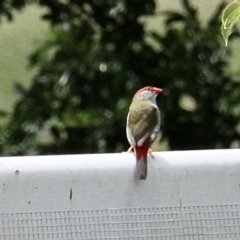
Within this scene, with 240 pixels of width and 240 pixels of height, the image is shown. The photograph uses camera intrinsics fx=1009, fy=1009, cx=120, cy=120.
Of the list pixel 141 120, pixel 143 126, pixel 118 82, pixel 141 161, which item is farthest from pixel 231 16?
pixel 118 82

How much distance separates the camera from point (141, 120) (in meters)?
6.42

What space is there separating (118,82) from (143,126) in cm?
193

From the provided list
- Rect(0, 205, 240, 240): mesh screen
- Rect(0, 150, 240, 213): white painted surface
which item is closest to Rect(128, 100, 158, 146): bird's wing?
Rect(0, 150, 240, 213): white painted surface

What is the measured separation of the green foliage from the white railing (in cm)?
270

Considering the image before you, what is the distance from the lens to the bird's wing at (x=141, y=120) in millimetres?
6062

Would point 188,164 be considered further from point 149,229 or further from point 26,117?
point 26,117

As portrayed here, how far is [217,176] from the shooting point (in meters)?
5.44

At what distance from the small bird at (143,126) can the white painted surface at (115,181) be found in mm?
69

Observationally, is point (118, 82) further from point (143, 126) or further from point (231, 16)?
point (231, 16)

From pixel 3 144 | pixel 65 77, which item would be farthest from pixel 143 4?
pixel 3 144

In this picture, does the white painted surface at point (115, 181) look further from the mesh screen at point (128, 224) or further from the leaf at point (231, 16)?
the leaf at point (231, 16)

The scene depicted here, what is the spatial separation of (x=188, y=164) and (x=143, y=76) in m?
2.93

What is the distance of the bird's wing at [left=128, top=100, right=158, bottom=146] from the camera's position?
6.06 meters

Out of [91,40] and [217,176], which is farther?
[91,40]
